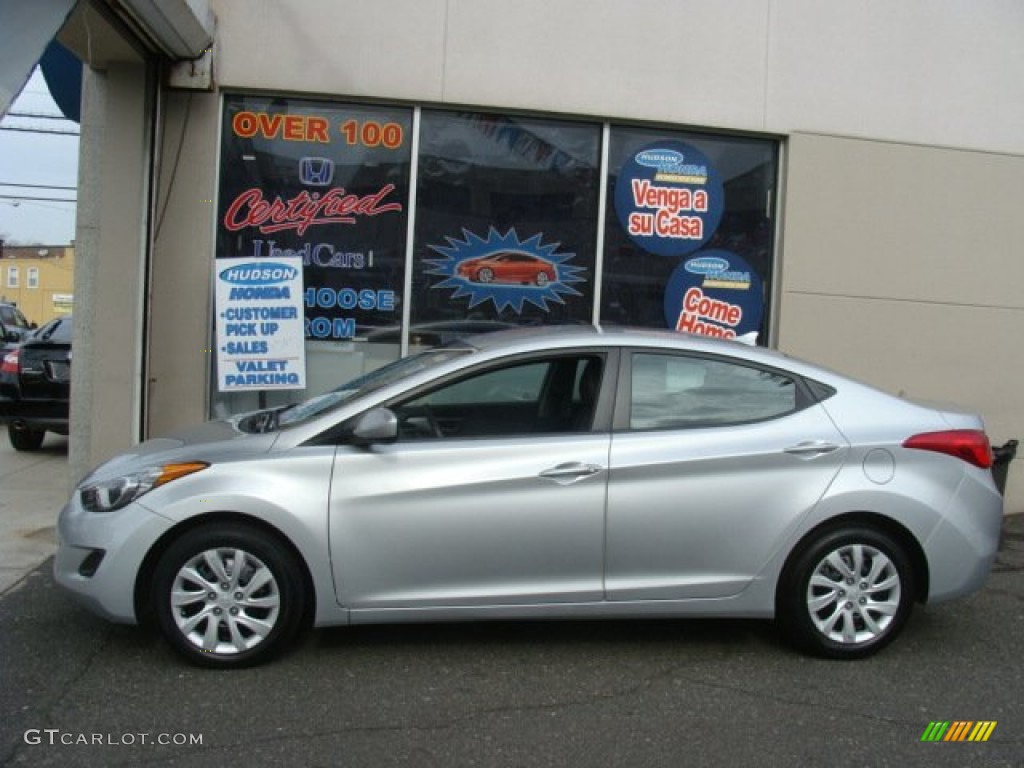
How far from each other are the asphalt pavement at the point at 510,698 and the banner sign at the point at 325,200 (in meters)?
3.38

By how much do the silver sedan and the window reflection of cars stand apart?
3.30 meters

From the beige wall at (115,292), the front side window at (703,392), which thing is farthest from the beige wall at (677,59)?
the front side window at (703,392)

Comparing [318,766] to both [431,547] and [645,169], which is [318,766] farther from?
[645,169]

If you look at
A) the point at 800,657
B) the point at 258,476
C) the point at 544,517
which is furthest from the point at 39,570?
the point at 800,657

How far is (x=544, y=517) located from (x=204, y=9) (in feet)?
16.4

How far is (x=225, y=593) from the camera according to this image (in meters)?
4.13

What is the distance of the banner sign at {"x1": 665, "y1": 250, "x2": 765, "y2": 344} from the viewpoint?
8.29 m

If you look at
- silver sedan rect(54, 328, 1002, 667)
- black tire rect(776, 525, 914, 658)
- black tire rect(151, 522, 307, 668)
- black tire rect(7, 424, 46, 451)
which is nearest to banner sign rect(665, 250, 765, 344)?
silver sedan rect(54, 328, 1002, 667)

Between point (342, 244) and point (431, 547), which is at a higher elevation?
point (342, 244)

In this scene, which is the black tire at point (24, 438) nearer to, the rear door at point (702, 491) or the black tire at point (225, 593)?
the black tire at point (225, 593)

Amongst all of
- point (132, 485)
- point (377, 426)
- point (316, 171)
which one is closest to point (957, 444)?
point (377, 426)

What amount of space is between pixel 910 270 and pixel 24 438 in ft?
30.5

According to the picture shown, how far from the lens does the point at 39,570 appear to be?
579cm

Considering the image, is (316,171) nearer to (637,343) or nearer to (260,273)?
(260,273)
